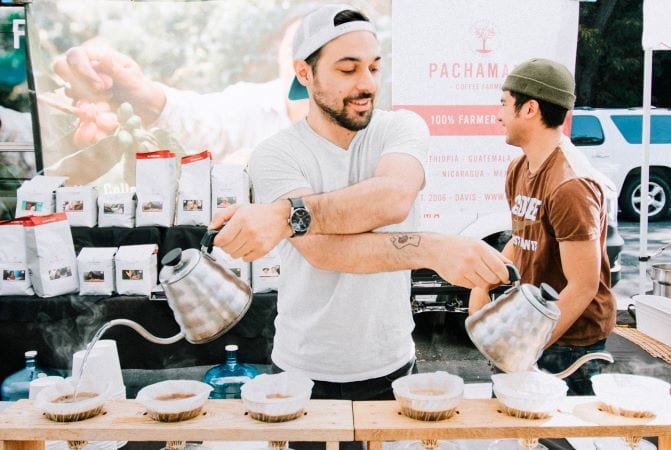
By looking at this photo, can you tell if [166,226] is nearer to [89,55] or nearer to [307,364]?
[89,55]

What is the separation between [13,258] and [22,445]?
232 cm

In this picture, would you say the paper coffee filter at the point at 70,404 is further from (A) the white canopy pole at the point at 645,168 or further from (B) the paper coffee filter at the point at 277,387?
(A) the white canopy pole at the point at 645,168

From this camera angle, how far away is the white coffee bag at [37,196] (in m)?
3.94

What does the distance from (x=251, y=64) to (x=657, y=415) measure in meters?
3.08

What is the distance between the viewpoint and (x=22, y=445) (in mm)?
1729

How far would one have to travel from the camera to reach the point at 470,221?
4.07 metres

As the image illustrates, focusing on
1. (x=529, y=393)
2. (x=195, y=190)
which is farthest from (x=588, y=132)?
(x=529, y=393)

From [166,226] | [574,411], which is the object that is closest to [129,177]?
[166,226]

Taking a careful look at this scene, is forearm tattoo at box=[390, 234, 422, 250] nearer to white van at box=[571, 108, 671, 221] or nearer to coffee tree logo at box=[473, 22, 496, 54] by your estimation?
coffee tree logo at box=[473, 22, 496, 54]

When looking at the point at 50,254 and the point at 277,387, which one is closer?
the point at 277,387

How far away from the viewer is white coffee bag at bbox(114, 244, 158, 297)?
12.6ft

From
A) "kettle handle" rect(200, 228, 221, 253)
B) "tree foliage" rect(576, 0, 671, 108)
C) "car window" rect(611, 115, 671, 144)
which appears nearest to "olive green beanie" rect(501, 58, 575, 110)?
"kettle handle" rect(200, 228, 221, 253)

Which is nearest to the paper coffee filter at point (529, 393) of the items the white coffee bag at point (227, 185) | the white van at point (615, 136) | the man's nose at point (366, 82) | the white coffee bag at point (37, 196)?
the man's nose at point (366, 82)

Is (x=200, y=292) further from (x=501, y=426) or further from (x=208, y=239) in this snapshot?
(x=501, y=426)
